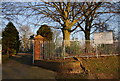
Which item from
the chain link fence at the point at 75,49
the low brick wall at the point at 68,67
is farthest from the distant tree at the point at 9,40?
the low brick wall at the point at 68,67

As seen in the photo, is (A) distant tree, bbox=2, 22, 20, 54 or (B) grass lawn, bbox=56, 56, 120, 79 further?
(A) distant tree, bbox=2, 22, 20, 54

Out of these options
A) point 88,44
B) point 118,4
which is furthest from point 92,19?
point 88,44

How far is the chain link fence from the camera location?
918 centimetres

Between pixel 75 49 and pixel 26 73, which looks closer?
pixel 26 73

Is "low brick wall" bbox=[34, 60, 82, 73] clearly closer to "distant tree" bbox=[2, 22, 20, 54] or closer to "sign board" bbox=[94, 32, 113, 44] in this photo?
"sign board" bbox=[94, 32, 113, 44]

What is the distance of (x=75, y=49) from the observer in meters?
9.44

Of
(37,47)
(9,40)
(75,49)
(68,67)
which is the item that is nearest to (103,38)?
(75,49)

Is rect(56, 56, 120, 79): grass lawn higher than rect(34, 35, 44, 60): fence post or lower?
lower

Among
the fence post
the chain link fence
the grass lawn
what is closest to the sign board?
the chain link fence

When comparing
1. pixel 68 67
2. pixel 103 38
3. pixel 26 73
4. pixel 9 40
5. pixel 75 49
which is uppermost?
pixel 9 40

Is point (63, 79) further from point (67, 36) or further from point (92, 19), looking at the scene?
point (92, 19)

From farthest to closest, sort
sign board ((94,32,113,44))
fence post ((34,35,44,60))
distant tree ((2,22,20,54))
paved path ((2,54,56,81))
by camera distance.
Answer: distant tree ((2,22,20,54)) < fence post ((34,35,44,60)) < sign board ((94,32,113,44)) < paved path ((2,54,56,81))

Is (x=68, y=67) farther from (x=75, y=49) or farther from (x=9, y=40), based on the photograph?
(x=9, y=40)

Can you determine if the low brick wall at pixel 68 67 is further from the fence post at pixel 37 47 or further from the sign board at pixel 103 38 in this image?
the sign board at pixel 103 38
